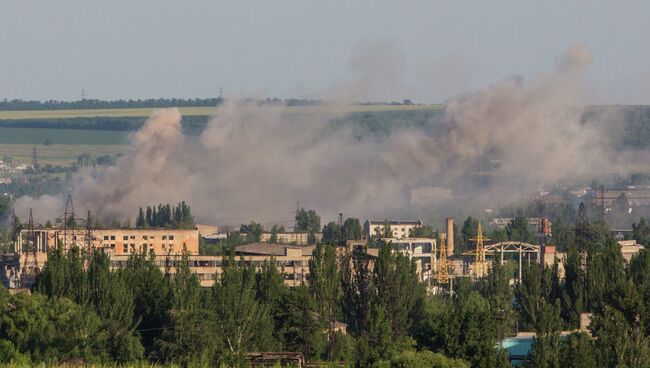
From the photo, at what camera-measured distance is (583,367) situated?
1954 inches

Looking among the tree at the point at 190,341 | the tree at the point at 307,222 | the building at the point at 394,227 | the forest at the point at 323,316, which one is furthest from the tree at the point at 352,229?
the tree at the point at 190,341

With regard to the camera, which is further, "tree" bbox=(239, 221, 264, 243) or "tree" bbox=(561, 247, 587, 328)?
"tree" bbox=(239, 221, 264, 243)

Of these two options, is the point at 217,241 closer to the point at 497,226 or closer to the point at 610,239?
the point at 497,226

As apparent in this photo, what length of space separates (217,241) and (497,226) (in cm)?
3193

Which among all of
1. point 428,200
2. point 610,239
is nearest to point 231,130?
point 428,200

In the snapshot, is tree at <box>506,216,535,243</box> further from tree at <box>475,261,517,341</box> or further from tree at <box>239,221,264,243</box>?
tree at <box>475,261,517,341</box>

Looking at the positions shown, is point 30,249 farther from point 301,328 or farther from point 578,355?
point 578,355

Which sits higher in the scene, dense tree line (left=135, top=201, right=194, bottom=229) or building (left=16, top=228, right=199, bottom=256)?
dense tree line (left=135, top=201, right=194, bottom=229)

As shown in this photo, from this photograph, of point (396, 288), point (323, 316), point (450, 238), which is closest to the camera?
point (323, 316)

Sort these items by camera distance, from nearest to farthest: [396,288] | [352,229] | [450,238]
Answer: [396,288] < [450,238] < [352,229]

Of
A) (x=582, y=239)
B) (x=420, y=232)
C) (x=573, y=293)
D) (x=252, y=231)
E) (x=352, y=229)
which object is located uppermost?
(x=252, y=231)

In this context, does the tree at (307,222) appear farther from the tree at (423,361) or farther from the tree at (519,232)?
the tree at (423,361)

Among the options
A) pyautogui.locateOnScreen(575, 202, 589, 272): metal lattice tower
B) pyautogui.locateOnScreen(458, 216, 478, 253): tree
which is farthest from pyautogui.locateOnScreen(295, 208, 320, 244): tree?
pyautogui.locateOnScreen(575, 202, 589, 272): metal lattice tower

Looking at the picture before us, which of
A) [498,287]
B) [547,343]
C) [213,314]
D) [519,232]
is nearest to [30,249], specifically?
[498,287]
